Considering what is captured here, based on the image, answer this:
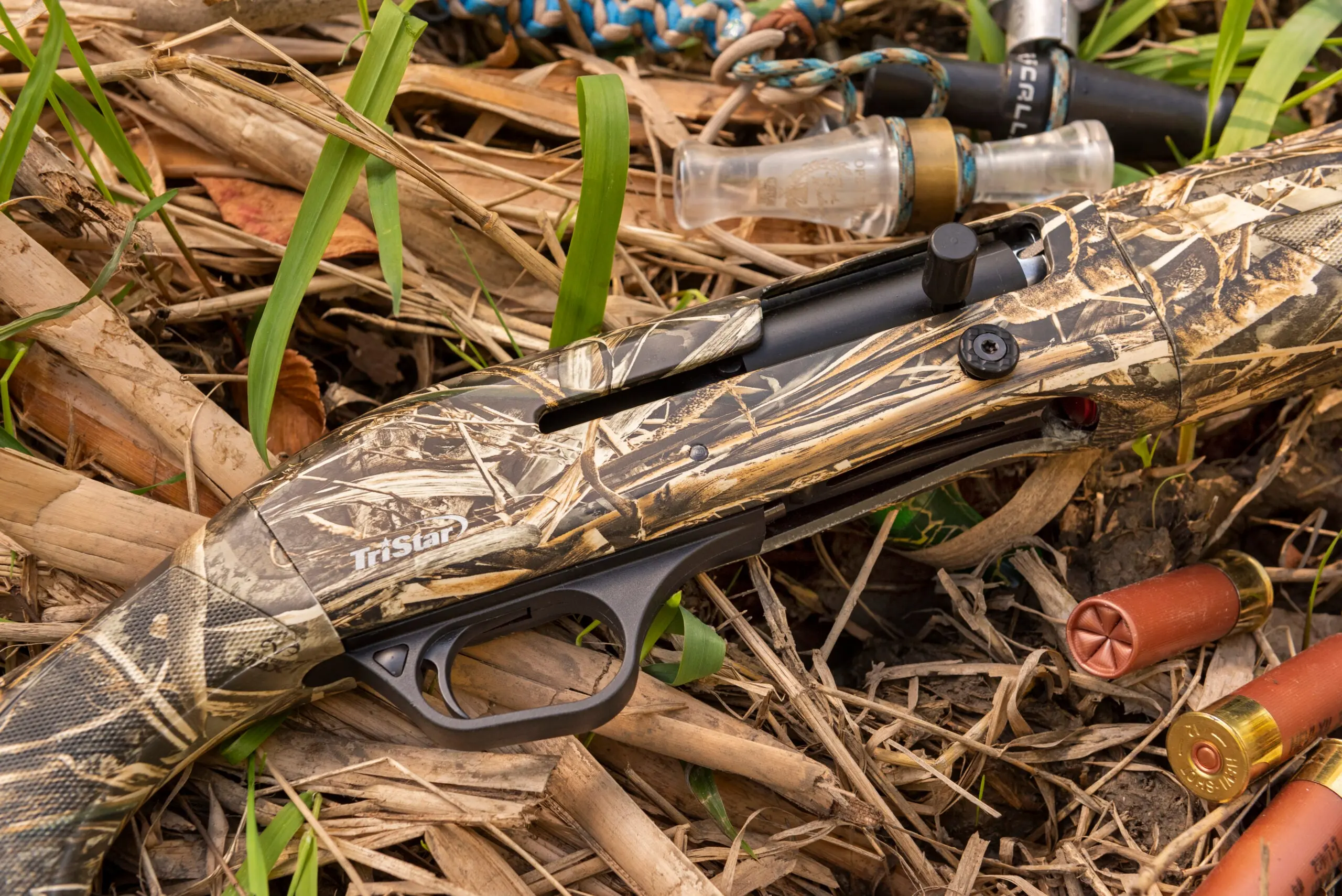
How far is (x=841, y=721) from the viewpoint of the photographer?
1734 mm

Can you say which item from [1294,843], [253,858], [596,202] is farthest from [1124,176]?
[253,858]

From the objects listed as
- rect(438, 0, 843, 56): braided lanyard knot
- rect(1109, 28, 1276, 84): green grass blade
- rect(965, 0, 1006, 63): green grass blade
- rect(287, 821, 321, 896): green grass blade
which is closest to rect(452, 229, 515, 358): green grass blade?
rect(438, 0, 843, 56): braided lanyard knot

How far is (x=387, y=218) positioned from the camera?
173cm

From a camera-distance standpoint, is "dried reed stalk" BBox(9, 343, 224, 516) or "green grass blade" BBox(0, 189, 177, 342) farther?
"dried reed stalk" BBox(9, 343, 224, 516)

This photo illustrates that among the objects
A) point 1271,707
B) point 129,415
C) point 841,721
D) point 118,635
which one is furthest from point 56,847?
point 1271,707

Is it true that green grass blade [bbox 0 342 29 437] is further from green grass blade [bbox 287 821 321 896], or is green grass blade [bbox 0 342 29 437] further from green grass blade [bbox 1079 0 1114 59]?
green grass blade [bbox 1079 0 1114 59]

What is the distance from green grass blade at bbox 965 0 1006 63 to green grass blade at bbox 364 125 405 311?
1.38 metres

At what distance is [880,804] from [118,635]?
1171mm

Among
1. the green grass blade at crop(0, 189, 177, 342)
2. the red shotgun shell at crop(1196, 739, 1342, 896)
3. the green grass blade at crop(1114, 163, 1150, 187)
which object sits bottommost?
the red shotgun shell at crop(1196, 739, 1342, 896)

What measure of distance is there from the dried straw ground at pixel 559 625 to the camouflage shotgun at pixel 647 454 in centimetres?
20

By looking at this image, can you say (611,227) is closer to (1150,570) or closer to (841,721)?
(841,721)

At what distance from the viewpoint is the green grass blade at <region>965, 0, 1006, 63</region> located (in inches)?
92.0

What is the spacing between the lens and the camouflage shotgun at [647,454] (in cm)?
140

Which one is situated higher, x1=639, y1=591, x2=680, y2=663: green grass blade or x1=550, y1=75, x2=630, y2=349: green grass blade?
x1=550, y1=75, x2=630, y2=349: green grass blade
